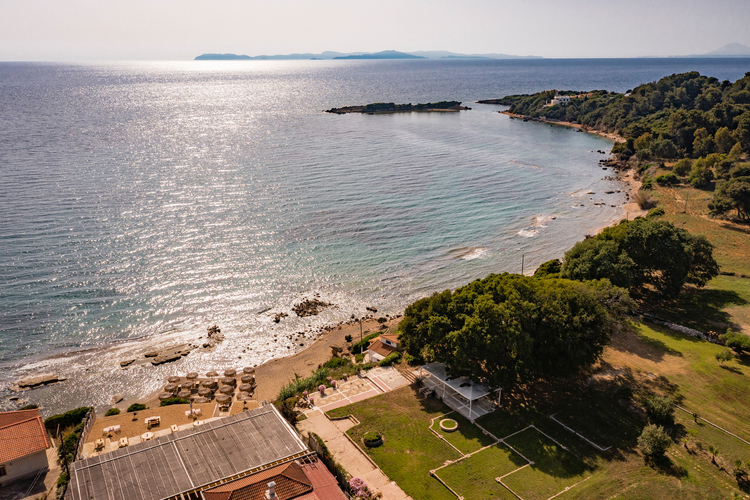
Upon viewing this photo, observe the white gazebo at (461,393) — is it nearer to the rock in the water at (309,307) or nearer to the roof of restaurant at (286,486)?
the roof of restaurant at (286,486)

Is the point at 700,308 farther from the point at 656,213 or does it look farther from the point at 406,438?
the point at 406,438

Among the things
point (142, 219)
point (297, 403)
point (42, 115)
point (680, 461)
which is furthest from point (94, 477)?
point (42, 115)

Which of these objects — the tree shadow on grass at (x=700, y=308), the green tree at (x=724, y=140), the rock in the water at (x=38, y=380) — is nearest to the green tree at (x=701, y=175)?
the green tree at (x=724, y=140)

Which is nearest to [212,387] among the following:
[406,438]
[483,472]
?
[406,438]

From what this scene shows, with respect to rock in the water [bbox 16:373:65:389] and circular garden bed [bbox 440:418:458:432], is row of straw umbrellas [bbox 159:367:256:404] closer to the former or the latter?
rock in the water [bbox 16:373:65:389]

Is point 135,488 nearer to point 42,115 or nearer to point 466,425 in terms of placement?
point 466,425

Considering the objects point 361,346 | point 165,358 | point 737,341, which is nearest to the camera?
point 737,341
